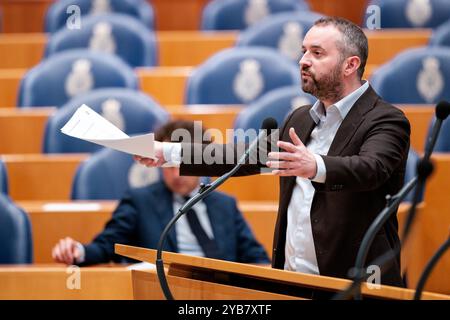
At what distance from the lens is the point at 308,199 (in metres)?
1.07

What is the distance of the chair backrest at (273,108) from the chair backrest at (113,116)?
196mm

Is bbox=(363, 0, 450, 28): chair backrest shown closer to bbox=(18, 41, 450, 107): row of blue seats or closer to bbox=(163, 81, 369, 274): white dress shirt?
bbox=(18, 41, 450, 107): row of blue seats

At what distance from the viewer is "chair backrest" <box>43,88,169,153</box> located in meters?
2.02

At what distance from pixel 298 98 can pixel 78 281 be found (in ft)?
2.80

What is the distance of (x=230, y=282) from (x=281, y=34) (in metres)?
1.63

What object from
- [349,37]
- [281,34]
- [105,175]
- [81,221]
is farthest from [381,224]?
[281,34]

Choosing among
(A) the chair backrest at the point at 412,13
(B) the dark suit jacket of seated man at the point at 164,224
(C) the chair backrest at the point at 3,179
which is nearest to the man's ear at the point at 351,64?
(B) the dark suit jacket of seated man at the point at 164,224

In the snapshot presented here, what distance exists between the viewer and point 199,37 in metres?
2.64

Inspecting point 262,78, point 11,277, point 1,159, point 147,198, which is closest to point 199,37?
point 262,78

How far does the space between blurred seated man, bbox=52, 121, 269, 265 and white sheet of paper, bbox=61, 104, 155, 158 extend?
0.52 m

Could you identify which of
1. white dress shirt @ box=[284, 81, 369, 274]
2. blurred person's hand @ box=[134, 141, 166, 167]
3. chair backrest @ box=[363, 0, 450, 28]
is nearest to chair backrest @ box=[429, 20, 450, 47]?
chair backrest @ box=[363, 0, 450, 28]

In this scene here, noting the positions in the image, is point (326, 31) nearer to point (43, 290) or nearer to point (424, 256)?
point (43, 290)

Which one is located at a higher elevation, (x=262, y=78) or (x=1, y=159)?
(x=262, y=78)

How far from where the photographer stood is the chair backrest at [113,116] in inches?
79.6
